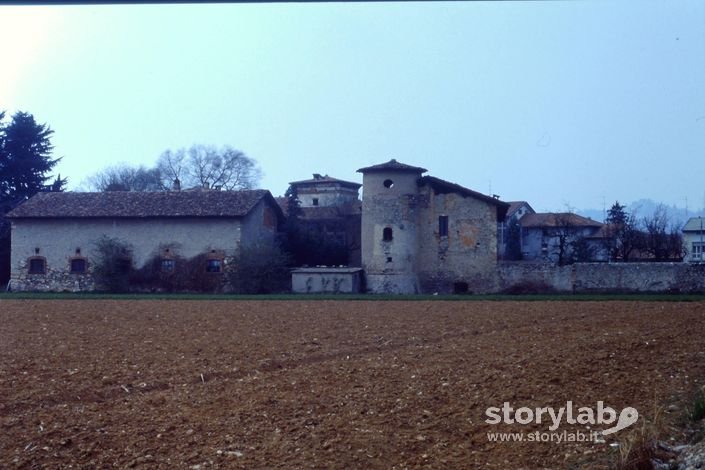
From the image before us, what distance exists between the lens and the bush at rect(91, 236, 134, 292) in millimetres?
45219

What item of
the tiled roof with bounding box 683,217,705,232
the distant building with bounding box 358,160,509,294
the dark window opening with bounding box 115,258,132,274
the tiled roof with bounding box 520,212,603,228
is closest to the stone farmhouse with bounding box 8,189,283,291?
the dark window opening with bounding box 115,258,132,274

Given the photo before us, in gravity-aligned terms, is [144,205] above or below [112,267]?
above

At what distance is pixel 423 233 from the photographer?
47.5m

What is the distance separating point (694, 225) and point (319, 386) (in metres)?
62.5

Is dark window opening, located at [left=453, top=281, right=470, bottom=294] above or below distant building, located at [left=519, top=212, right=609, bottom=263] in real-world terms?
below

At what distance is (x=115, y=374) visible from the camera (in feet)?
47.2

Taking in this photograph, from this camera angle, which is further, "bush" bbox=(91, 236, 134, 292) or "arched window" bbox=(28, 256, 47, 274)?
"arched window" bbox=(28, 256, 47, 274)

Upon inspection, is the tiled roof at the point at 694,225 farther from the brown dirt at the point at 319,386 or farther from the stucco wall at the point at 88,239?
the brown dirt at the point at 319,386

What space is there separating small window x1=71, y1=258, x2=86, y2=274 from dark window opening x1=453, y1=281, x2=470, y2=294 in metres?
19.9

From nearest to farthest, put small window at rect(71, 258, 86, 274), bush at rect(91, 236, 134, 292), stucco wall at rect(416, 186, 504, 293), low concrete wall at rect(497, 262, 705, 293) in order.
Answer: low concrete wall at rect(497, 262, 705, 293) < bush at rect(91, 236, 134, 292) < stucco wall at rect(416, 186, 504, 293) < small window at rect(71, 258, 86, 274)

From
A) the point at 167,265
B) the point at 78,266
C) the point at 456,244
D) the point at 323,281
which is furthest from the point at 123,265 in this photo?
the point at 456,244

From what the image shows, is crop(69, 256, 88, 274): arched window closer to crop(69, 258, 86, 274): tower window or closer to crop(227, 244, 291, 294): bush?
crop(69, 258, 86, 274): tower window

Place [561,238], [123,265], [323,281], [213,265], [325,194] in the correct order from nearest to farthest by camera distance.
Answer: [323,281] → [213,265] → [123,265] → [561,238] → [325,194]

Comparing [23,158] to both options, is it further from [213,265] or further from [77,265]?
[213,265]
